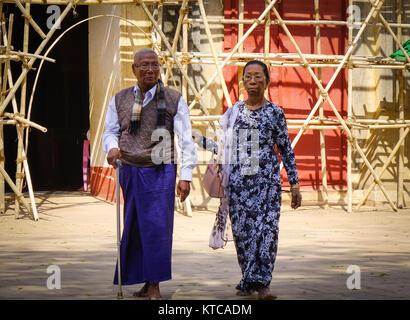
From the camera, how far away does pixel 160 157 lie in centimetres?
487

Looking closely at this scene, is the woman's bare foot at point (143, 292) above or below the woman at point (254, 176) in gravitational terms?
below

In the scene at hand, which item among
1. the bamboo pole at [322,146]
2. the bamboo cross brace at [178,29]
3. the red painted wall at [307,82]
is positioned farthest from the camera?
the red painted wall at [307,82]

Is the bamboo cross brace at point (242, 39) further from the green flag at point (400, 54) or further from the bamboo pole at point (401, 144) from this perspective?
the bamboo pole at point (401, 144)

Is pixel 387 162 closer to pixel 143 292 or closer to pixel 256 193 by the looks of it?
pixel 256 193

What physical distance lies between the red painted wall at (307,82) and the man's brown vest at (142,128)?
6.85 metres

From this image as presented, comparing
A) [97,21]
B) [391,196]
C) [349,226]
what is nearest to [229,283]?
[349,226]

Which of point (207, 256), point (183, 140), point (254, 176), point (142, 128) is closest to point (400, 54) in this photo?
point (207, 256)

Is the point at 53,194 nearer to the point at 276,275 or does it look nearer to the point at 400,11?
the point at 400,11

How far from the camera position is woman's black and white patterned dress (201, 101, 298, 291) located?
16.3 ft

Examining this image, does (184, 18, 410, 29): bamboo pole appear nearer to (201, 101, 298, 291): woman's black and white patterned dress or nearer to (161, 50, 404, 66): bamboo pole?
(161, 50, 404, 66): bamboo pole

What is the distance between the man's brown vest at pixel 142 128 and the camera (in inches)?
192

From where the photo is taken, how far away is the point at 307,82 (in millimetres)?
11867

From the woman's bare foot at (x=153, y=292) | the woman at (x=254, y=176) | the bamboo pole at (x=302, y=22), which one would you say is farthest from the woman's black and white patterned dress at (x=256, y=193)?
the bamboo pole at (x=302, y=22)

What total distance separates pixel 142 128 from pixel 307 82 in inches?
287
